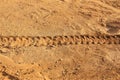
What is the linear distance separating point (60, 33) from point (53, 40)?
0.26 meters

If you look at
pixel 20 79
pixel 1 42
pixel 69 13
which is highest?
pixel 69 13

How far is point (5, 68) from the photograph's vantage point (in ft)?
14.3

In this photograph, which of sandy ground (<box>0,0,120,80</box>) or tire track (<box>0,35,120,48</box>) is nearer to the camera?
sandy ground (<box>0,0,120,80</box>)

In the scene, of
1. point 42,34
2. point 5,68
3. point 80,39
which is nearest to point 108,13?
point 80,39

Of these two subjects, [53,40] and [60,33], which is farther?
[60,33]

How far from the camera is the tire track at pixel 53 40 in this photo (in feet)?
16.0

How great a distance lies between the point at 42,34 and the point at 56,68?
91 cm

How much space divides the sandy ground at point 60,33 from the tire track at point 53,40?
0.09m

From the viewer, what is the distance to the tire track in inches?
193

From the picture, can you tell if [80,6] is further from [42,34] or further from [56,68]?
[56,68]

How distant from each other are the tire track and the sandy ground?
93 mm

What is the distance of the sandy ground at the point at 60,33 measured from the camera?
4422mm

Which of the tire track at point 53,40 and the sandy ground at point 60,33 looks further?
the tire track at point 53,40

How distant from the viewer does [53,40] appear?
5.07m
